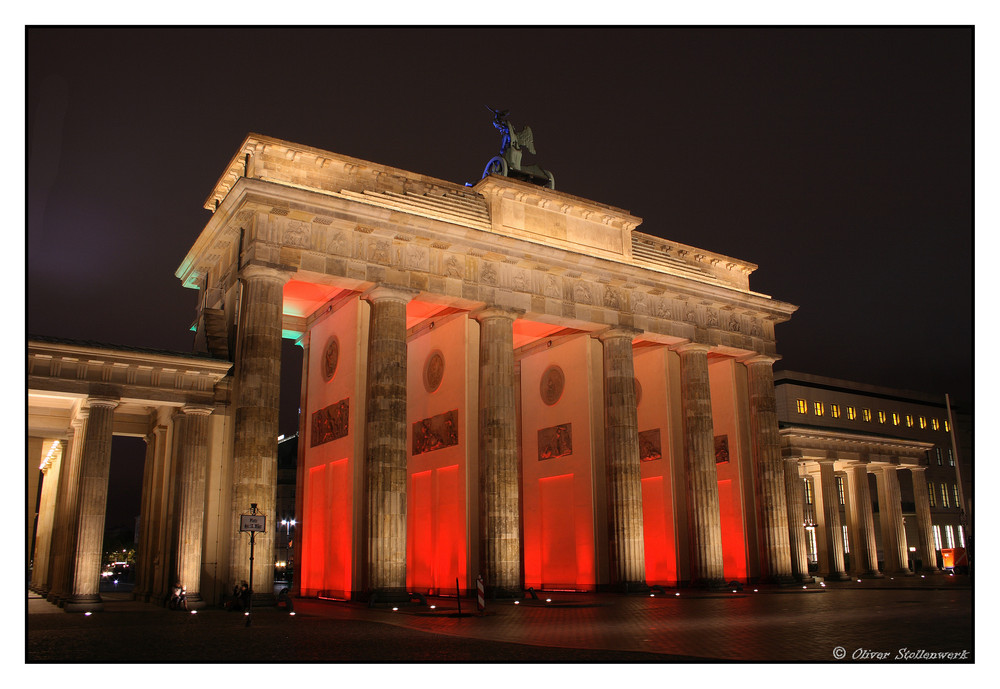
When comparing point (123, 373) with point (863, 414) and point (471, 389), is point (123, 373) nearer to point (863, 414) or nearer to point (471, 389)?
point (471, 389)

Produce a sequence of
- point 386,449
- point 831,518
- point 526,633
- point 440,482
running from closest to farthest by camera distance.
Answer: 1. point 526,633
2. point 386,449
3. point 440,482
4. point 831,518

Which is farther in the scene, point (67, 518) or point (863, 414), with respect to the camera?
point (863, 414)

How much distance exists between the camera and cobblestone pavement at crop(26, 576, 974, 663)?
12938 millimetres

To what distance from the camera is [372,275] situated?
27.6 metres

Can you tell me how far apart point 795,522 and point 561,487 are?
11586mm

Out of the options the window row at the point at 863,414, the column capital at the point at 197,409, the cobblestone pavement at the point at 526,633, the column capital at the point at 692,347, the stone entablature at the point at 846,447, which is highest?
the window row at the point at 863,414

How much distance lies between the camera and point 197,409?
78.6ft

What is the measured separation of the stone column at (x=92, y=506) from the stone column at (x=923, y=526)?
4203 centimetres

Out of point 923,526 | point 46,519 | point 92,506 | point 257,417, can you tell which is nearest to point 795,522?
point 923,526

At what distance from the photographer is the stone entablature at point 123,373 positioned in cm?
2162

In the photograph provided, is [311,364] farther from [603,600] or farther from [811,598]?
[811,598]

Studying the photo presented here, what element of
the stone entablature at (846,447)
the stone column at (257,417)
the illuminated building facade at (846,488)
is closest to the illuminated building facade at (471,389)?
the stone column at (257,417)

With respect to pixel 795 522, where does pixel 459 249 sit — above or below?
above

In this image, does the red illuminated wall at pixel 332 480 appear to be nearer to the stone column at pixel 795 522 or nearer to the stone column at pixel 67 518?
the stone column at pixel 67 518
